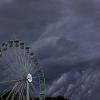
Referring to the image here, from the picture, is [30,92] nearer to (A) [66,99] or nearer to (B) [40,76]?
(B) [40,76]

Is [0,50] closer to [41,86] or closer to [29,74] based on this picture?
[29,74]

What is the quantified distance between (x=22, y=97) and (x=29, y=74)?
5.75 metres

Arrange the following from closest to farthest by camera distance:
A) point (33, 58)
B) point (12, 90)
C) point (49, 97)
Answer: point (12, 90) < point (33, 58) < point (49, 97)

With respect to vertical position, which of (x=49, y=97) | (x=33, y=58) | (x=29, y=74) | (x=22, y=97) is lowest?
(x=22, y=97)

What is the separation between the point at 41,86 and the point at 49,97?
7705 centimetres

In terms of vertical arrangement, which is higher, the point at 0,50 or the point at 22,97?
the point at 0,50

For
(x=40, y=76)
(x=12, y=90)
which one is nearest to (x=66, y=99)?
(x=40, y=76)

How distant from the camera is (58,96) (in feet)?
554

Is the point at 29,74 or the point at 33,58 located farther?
the point at 33,58

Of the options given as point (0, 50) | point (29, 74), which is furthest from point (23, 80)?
point (0, 50)

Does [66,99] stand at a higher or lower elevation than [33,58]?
higher

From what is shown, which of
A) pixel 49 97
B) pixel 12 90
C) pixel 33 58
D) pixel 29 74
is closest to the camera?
pixel 12 90

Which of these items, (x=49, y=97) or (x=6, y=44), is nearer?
(x=6, y=44)

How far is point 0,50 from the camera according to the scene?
8081 centimetres
